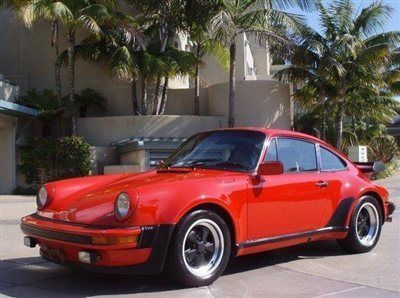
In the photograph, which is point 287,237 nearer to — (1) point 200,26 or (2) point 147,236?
(2) point 147,236

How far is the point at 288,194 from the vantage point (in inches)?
230

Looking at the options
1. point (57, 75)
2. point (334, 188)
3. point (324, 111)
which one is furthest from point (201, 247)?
point (324, 111)

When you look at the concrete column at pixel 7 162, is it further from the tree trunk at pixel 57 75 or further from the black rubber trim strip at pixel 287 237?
the black rubber trim strip at pixel 287 237

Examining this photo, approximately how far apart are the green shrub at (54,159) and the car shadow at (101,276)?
38.3ft

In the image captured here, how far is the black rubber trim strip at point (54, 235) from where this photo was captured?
467 cm

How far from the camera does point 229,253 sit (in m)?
5.27

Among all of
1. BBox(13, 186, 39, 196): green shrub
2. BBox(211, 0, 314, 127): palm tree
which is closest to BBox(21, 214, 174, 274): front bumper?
BBox(211, 0, 314, 127): palm tree

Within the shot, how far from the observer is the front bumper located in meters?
4.61

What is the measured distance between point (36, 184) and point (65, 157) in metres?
1.38

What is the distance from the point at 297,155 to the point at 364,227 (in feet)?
4.78

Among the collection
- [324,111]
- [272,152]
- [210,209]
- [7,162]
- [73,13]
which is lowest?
[210,209]

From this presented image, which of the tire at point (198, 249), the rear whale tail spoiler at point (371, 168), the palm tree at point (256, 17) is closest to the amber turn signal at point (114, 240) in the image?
the tire at point (198, 249)

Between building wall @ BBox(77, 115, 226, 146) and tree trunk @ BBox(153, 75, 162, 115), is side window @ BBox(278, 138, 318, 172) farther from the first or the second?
tree trunk @ BBox(153, 75, 162, 115)

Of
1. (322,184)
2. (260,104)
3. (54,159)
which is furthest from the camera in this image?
(260,104)
